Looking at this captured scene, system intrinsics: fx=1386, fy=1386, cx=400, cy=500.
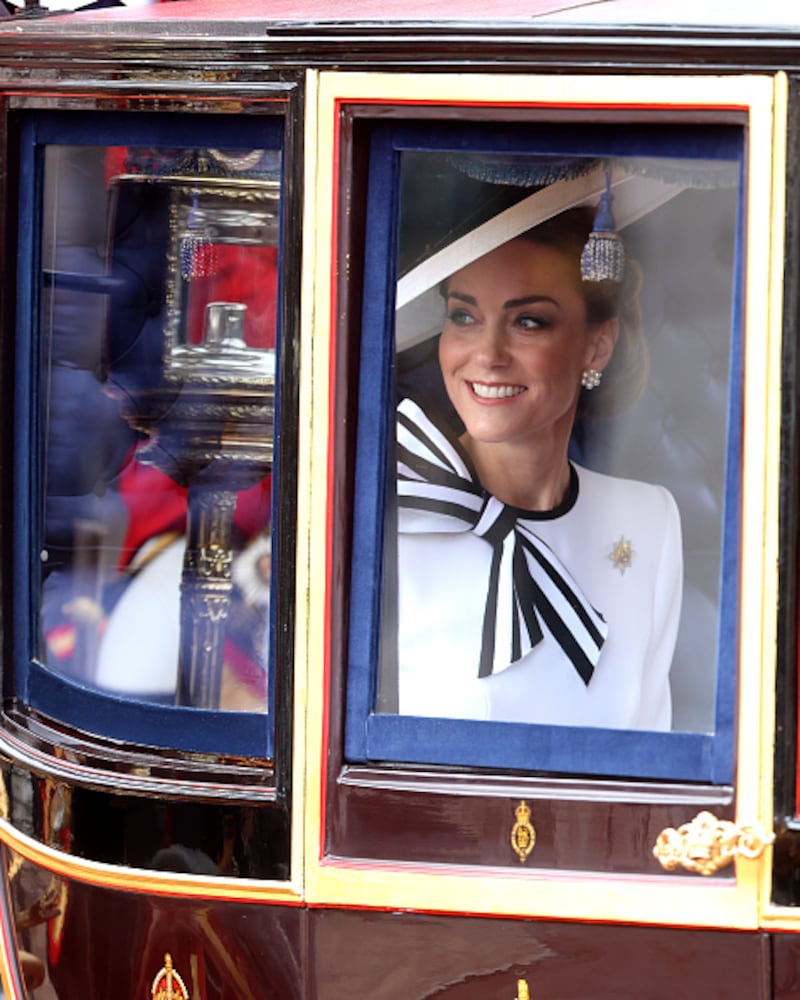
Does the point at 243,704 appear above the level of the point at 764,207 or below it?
below

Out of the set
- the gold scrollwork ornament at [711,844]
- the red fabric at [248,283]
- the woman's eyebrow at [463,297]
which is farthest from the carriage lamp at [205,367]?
the gold scrollwork ornament at [711,844]

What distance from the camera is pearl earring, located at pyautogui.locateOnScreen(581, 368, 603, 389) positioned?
6.35ft

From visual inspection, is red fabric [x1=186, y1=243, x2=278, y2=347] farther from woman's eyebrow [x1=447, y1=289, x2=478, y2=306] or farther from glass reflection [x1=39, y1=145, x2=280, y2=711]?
woman's eyebrow [x1=447, y1=289, x2=478, y2=306]

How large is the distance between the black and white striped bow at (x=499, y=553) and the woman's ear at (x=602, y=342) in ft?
0.77

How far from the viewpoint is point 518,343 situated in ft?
6.45

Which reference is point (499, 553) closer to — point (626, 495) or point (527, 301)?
point (626, 495)

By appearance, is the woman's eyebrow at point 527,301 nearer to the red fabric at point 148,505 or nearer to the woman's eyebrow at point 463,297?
the woman's eyebrow at point 463,297

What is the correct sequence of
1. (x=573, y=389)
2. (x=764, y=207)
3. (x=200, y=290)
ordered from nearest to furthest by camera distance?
(x=764, y=207), (x=573, y=389), (x=200, y=290)

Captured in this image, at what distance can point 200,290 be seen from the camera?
2.09m

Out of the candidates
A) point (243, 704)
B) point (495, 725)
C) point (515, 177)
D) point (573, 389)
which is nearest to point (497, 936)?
point (495, 725)

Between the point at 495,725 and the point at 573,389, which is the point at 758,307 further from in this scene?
the point at 495,725

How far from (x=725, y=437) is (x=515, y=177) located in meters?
0.46

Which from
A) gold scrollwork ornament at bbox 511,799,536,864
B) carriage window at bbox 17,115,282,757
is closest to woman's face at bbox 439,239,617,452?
carriage window at bbox 17,115,282,757

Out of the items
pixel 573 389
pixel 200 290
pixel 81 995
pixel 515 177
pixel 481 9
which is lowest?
pixel 81 995
